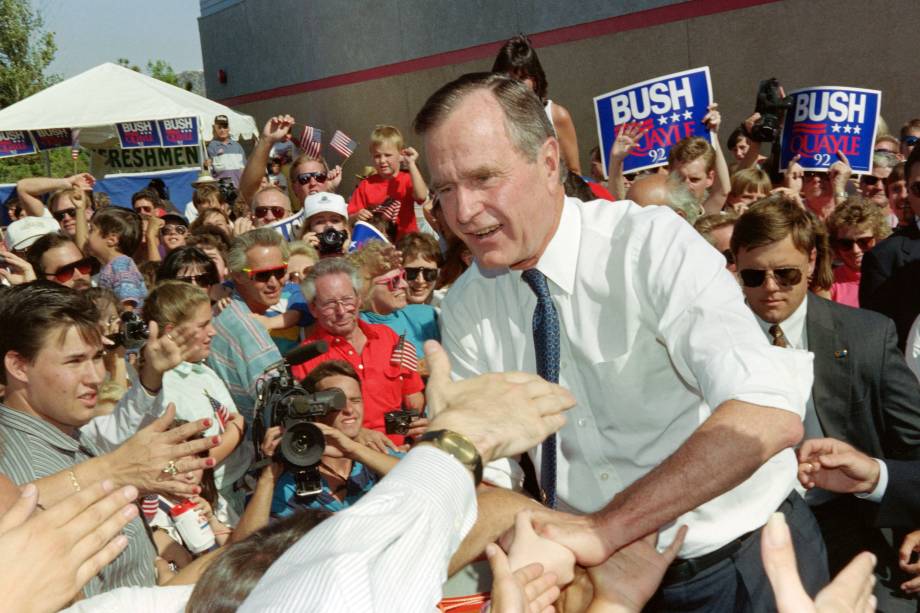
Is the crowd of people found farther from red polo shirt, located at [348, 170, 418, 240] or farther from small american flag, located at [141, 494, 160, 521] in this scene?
red polo shirt, located at [348, 170, 418, 240]

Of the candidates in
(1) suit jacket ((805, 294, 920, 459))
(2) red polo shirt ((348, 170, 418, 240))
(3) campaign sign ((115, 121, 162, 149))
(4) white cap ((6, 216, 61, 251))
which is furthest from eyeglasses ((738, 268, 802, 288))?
(3) campaign sign ((115, 121, 162, 149))

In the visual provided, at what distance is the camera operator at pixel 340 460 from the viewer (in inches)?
146

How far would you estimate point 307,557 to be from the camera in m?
1.13

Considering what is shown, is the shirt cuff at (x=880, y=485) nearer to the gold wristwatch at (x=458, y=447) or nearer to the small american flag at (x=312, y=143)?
the gold wristwatch at (x=458, y=447)

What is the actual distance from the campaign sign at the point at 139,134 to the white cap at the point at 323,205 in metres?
8.83

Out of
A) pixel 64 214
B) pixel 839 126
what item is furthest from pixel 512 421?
pixel 64 214

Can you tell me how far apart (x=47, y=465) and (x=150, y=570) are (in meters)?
0.48

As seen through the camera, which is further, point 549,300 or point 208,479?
point 208,479

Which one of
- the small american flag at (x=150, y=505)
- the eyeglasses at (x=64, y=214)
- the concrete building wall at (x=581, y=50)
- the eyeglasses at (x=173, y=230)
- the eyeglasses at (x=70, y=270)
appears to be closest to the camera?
the small american flag at (x=150, y=505)

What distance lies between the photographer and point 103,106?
48.1ft

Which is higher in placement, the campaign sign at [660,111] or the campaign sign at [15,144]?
the campaign sign at [15,144]

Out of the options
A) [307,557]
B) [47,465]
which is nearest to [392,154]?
[47,465]

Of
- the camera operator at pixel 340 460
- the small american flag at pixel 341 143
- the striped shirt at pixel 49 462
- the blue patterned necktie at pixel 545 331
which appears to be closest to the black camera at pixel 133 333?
the camera operator at pixel 340 460

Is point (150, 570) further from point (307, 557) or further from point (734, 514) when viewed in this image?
point (307, 557)
